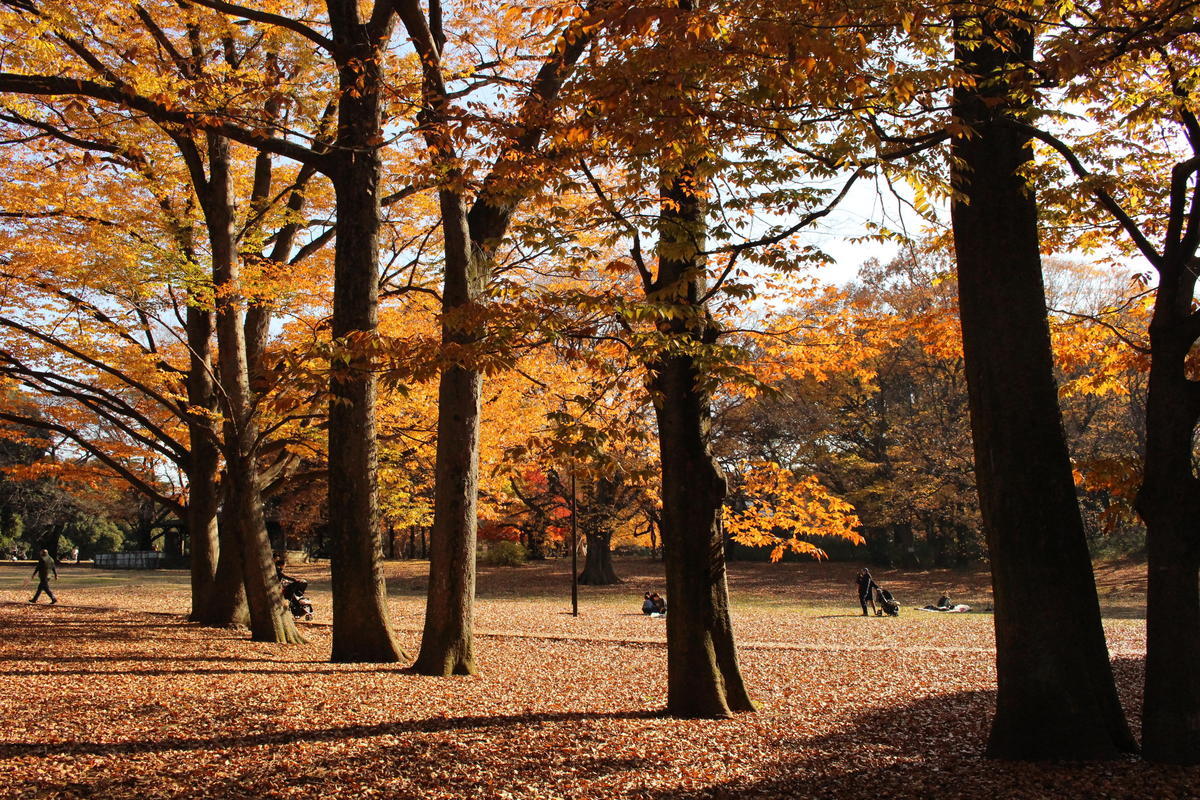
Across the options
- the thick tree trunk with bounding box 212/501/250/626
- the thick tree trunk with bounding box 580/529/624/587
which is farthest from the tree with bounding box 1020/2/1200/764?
the thick tree trunk with bounding box 580/529/624/587

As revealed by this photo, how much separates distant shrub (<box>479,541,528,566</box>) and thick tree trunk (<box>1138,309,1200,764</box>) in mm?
32542

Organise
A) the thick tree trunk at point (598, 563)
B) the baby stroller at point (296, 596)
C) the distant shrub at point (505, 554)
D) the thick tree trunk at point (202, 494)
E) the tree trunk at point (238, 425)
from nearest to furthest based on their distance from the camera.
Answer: the tree trunk at point (238, 425)
the thick tree trunk at point (202, 494)
the baby stroller at point (296, 596)
the thick tree trunk at point (598, 563)
the distant shrub at point (505, 554)

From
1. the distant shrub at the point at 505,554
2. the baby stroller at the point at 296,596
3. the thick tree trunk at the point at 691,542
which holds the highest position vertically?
the thick tree trunk at the point at 691,542

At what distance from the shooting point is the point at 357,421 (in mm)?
9688

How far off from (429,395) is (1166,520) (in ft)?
40.7

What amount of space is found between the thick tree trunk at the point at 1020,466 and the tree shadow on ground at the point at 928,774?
0.93ft

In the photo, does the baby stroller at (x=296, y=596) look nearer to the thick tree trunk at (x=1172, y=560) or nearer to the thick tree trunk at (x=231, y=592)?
the thick tree trunk at (x=231, y=592)

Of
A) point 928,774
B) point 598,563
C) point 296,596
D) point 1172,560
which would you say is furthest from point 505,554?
point 1172,560

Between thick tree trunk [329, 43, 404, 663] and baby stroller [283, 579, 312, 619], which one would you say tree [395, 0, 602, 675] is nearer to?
thick tree trunk [329, 43, 404, 663]

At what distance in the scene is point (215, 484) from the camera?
15.0 meters

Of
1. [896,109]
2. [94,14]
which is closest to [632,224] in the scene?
[896,109]

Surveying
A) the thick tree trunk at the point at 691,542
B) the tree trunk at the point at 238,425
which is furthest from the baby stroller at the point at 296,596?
the thick tree trunk at the point at 691,542

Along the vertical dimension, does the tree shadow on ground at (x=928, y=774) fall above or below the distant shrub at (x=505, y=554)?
above

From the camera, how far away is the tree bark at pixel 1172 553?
18.0 ft
